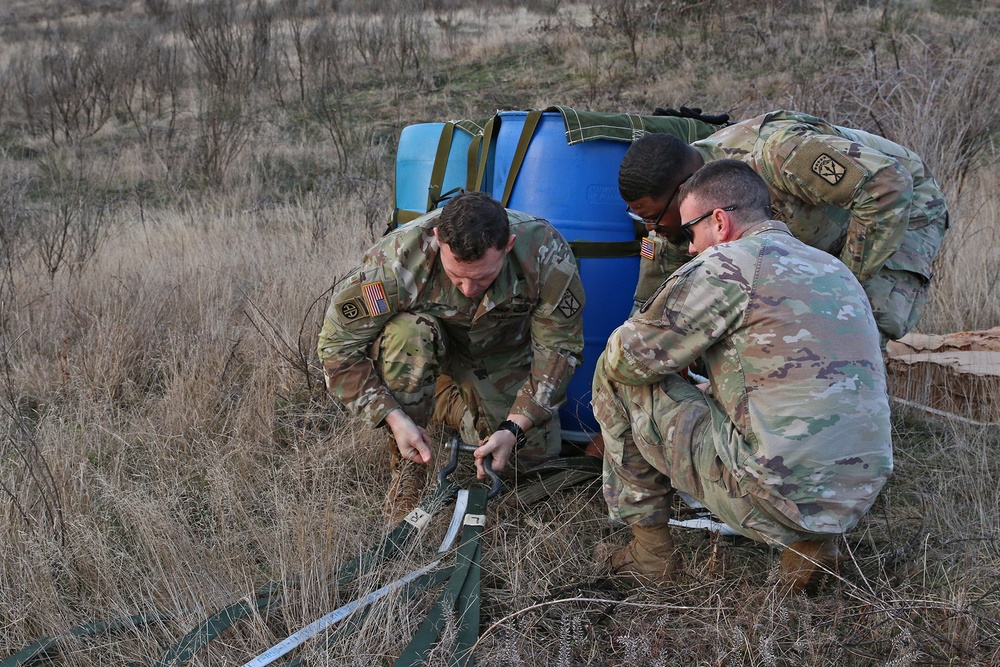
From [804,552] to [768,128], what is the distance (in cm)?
167

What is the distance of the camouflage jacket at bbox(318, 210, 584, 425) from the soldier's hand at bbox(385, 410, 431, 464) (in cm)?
5

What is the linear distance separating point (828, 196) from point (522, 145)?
119 centimetres

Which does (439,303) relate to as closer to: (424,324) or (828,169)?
(424,324)

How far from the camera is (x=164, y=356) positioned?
3926 mm

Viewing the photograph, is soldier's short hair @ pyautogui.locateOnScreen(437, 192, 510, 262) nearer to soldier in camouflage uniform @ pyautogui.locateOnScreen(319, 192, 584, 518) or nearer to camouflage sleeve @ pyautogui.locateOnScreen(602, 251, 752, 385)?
soldier in camouflage uniform @ pyautogui.locateOnScreen(319, 192, 584, 518)

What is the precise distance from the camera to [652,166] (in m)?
2.88

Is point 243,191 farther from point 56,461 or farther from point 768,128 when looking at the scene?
point 768,128

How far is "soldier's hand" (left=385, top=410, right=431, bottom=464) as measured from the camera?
2916 mm

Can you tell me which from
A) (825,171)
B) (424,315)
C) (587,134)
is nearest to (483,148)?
(587,134)

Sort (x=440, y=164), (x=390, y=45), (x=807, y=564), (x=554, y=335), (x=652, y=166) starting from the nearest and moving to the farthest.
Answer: (x=807, y=564)
(x=652, y=166)
(x=554, y=335)
(x=440, y=164)
(x=390, y=45)

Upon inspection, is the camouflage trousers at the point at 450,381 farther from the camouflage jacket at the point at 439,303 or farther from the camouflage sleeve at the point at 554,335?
the camouflage sleeve at the point at 554,335

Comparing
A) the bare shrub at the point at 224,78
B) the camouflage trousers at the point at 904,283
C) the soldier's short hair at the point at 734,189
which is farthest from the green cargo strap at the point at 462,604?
the bare shrub at the point at 224,78

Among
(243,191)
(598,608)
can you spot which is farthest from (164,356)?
(243,191)

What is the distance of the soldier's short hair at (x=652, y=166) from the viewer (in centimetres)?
287
